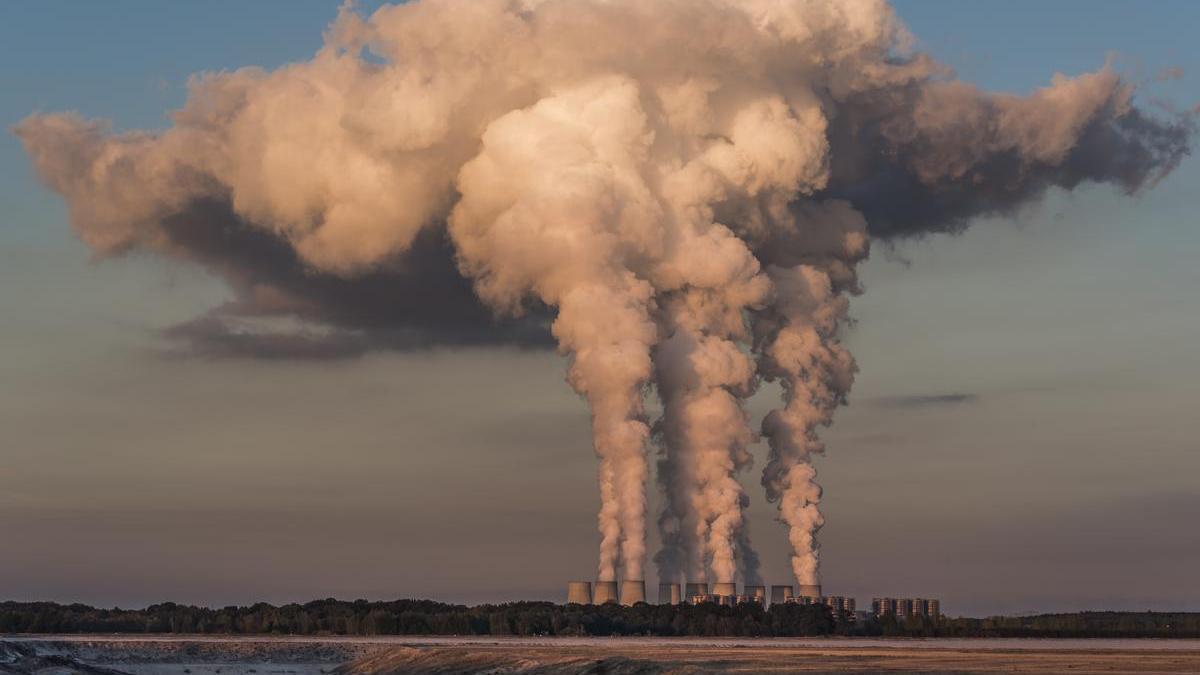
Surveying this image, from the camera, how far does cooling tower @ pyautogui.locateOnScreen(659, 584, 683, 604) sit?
163375 millimetres

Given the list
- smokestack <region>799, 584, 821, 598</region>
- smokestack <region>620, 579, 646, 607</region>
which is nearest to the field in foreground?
smokestack <region>620, 579, 646, 607</region>

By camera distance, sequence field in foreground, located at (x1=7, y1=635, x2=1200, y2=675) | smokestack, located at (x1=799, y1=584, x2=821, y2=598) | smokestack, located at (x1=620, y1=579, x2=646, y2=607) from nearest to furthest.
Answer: field in foreground, located at (x1=7, y1=635, x2=1200, y2=675) → smokestack, located at (x1=620, y1=579, x2=646, y2=607) → smokestack, located at (x1=799, y1=584, x2=821, y2=598)

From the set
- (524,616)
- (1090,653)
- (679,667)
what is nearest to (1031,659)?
(1090,653)

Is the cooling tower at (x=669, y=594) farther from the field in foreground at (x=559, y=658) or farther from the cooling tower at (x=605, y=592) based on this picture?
the field in foreground at (x=559, y=658)

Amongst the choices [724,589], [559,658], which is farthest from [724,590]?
[559,658]

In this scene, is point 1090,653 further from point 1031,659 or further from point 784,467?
point 784,467

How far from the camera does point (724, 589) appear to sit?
16050 cm

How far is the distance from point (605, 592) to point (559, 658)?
5691 cm

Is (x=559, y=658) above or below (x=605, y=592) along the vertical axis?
below

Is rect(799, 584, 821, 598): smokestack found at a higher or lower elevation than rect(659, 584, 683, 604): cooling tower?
higher

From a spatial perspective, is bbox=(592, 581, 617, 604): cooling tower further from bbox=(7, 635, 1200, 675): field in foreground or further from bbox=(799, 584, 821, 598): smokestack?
bbox=(799, 584, 821, 598): smokestack

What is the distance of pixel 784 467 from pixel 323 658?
50659mm

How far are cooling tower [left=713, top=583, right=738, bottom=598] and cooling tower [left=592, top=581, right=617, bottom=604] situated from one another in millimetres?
9001

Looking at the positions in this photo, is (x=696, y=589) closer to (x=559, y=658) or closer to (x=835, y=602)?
(x=835, y=602)
